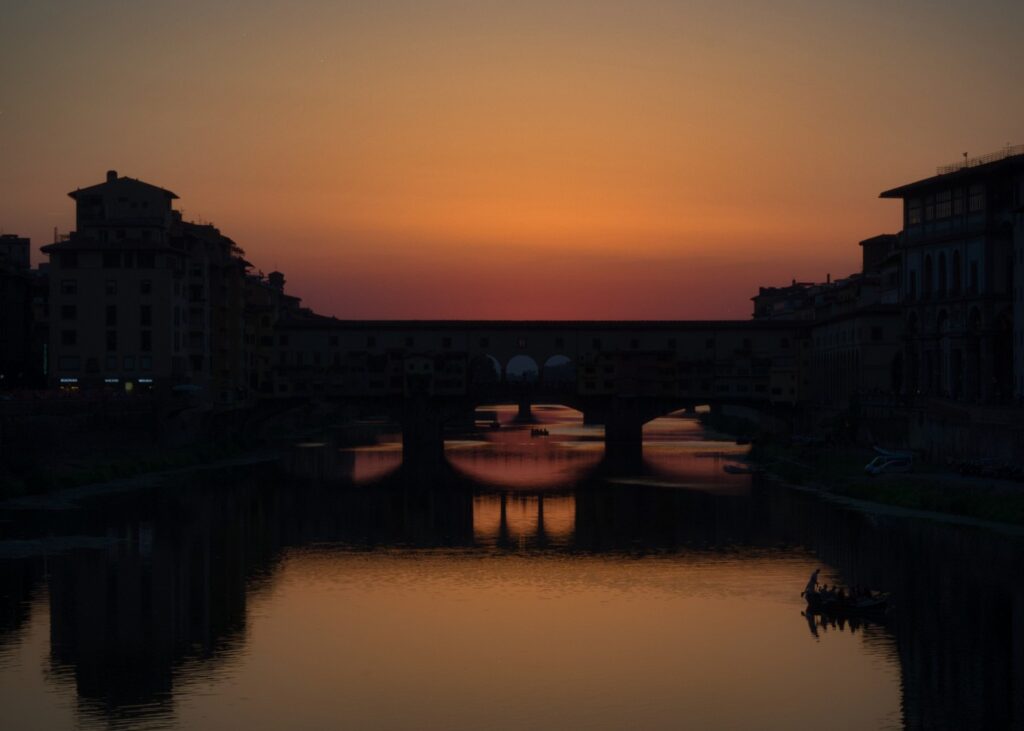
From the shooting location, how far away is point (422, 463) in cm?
11231

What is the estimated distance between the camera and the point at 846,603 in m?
45.6

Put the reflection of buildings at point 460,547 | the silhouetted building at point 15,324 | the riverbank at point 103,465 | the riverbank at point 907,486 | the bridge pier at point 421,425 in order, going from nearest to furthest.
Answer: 1. the reflection of buildings at point 460,547
2. the riverbank at point 907,486
3. the riverbank at point 103,465
4. the silhouetted building at point 15,324
5. the bridge pier at point 421,425

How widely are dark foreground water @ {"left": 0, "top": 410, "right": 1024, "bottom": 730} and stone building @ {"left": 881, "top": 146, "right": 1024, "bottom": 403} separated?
907 inches

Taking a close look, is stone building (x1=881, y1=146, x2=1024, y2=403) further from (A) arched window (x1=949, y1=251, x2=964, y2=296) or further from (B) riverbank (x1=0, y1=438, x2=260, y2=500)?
(B) riverbank (x1=0, y1=438, x2=260, y2=500)

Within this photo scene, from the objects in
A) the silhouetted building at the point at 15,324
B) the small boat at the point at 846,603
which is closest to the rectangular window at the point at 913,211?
the small boat at the point at 846,603

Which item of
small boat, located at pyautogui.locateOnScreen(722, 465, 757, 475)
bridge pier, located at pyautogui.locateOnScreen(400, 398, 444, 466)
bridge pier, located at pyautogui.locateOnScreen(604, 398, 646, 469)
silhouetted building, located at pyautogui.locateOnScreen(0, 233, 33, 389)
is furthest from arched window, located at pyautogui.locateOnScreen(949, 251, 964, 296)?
silhouetted building, located at pyautogui.locateOnScreen(0, 233, 33, 389)

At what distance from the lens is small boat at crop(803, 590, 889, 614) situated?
45.3m

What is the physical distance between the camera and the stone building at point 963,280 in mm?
91312

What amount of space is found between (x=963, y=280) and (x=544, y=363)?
4532cm

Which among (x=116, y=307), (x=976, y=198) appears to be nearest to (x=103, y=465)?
(x=116, y=307)

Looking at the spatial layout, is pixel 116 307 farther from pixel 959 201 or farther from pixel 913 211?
pixel 959 201

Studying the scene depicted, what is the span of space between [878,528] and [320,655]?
3193cm

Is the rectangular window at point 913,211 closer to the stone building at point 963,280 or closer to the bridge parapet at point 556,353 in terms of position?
the stone building at point 963,280

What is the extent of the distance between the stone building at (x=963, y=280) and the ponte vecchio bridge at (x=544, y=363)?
2699 cm
